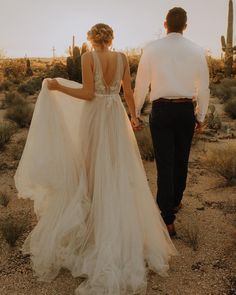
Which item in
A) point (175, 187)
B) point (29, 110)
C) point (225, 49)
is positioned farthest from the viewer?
point (225, 49)

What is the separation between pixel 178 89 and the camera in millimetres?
4379

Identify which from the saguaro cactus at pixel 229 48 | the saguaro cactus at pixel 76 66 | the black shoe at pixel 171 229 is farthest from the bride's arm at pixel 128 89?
the saguaro cactus at pixel 229 48

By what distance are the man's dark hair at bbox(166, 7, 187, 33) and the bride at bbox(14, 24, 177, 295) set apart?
1.98ft

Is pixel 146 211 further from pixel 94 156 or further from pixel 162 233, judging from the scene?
pixel 94 156

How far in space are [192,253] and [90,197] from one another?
1283 mm

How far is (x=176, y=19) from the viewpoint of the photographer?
4.42 m

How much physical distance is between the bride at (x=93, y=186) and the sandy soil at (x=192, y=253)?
15 centimetres

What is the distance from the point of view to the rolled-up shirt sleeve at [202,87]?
14.8ft

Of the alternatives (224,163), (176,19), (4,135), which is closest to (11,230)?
(176,19)

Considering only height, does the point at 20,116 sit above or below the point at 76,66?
below

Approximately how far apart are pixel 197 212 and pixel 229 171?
1300 millimetres

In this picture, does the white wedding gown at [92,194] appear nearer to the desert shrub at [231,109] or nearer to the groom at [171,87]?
the groom at [171,87]

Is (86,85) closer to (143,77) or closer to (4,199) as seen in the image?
(143,77)

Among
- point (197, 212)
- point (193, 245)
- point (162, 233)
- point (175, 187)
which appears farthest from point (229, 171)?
point (162, 233)
